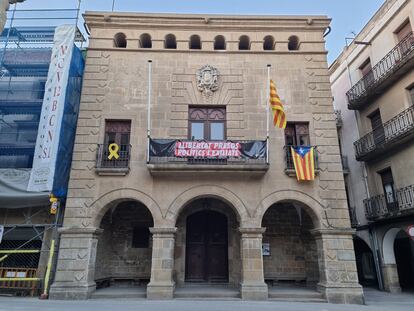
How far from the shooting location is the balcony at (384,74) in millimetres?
13203

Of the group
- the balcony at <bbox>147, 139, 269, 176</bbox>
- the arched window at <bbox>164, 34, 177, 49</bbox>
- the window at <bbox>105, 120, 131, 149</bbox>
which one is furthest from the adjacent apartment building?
the window at <bbox>105, 120, 131, 149</bbox>

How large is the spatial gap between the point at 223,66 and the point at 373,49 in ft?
29.9

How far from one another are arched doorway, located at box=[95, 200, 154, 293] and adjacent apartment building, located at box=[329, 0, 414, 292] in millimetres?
11312

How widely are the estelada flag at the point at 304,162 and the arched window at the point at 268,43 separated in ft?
18.2

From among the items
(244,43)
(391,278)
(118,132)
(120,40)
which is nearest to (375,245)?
(391,278)

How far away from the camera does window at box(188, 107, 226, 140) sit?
41.9 ft

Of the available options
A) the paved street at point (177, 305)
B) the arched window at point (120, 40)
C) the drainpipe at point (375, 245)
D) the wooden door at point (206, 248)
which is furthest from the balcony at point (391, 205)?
the arched window at point (120, 40)

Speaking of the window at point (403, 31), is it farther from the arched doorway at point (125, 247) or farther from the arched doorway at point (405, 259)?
the arched doorway at point (125, 247)

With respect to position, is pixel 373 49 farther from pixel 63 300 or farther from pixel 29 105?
pixel 63 300

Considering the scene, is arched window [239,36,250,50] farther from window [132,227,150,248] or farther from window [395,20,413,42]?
window [132,227,150,248]

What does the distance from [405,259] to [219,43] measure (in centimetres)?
1509

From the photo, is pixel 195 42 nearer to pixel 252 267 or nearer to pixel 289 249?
pixel 252 267

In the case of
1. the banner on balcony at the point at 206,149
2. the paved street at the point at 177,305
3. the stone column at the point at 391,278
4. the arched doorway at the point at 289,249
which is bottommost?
the paved street at the point at 177,305

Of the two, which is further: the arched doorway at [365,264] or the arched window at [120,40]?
the arched doorway at [365,264]
